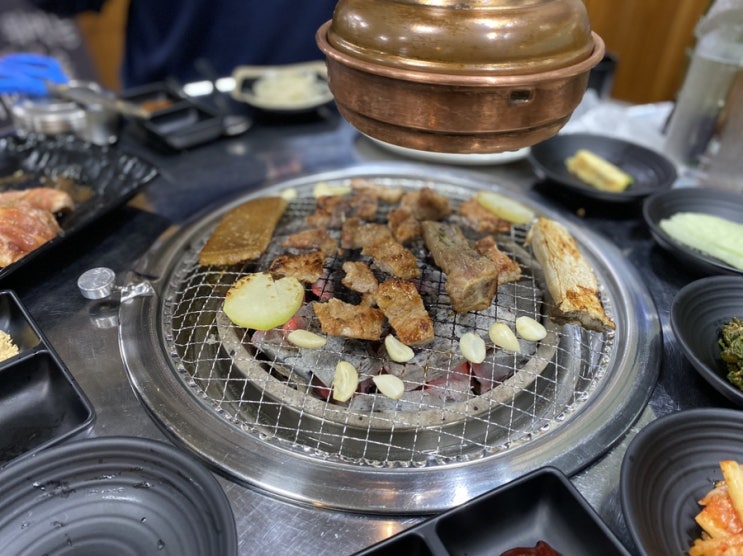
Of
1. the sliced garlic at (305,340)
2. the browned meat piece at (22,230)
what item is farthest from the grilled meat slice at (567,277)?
the browned meat piece at (22,230)

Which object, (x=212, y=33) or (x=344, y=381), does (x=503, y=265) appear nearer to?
(x=344, y=381)

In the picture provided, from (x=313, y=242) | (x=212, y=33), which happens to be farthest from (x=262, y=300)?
(x=212, y=33)

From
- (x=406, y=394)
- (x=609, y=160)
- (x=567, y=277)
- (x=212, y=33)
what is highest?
(x=212, y=33)

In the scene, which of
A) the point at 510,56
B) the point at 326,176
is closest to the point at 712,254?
the point at 510,56

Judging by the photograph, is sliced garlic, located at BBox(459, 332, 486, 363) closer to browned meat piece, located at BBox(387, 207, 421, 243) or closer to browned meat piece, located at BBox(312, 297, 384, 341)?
browned meat piece, located at BBox(312, 297, 384, 341)

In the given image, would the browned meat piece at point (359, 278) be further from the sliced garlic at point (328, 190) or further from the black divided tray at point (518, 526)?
the black divided tray at point (518, 526)

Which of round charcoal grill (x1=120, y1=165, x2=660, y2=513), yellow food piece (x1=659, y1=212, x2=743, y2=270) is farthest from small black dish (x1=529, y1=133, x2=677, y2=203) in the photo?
round charcoal grill (x1=120, y1=165, x2=660, y2=513)

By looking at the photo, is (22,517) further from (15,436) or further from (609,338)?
(609,338)
